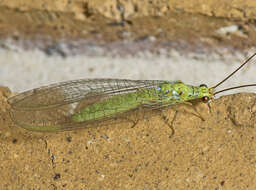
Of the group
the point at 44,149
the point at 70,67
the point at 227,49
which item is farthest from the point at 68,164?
the point at 227,49

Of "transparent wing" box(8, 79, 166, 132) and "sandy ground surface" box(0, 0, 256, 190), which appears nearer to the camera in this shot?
"sandy ground surface" box(0, 0, 256, 190)

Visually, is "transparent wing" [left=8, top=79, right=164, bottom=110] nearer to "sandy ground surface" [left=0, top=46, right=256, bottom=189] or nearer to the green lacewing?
the green lacewing

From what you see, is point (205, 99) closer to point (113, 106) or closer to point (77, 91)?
point (113, 106)

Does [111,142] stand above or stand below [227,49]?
below

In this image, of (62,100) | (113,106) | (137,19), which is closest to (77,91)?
(62,100)

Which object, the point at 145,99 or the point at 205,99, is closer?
the point at 205,99

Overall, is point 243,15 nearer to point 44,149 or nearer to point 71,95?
point 71,95

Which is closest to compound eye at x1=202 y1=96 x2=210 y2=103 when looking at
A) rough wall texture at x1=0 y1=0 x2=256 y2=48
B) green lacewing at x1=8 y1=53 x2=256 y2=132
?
green lacewing at x1=8 y1=53 x2=256 y2=132

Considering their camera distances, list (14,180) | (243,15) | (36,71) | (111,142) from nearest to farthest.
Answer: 1. (14,180)
2. (111,142)
3. (243,15)
4. (36,71)
